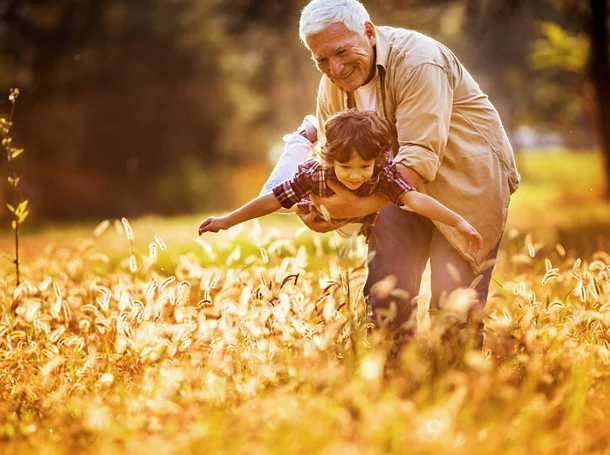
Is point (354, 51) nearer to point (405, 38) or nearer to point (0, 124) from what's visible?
point (405, 38)

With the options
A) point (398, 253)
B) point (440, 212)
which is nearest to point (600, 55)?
point (398, 253)

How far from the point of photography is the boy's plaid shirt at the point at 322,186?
14.9 feet

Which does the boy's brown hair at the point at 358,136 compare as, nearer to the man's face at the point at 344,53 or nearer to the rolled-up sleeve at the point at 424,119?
the rolled-up sleeve at the point at 424,119

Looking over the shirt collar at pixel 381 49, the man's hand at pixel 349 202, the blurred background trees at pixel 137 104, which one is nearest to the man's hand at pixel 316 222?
the man's hand at pixel 349 202

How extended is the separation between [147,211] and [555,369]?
24.9 m

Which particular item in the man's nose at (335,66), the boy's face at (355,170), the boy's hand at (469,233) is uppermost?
the man's nose at (335,66)

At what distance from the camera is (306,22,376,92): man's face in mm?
4504

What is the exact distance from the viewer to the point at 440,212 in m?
4.46

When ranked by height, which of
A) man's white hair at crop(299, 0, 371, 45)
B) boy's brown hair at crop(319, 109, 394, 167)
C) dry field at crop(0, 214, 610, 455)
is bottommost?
dry field at crop(0, 214, 610, 455)

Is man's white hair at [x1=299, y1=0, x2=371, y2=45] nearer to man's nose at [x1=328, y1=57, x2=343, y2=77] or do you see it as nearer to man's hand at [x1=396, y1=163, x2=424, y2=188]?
man's nose at [x1=328, y1=57, x2=343, y2=77]

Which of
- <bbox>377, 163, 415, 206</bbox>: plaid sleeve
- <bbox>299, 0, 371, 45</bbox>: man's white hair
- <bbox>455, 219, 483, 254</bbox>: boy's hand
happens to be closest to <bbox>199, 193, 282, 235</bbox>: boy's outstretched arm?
<bbox>377, 163, 415, 206</bbox>: plaid sleeve

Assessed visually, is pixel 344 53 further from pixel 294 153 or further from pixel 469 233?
pixel 469 233

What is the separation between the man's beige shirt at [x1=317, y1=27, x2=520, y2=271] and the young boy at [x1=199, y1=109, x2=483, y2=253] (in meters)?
0.12

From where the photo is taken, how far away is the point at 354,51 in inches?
179
